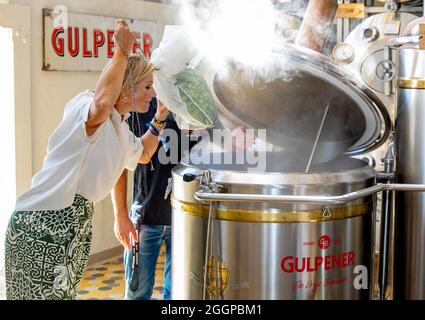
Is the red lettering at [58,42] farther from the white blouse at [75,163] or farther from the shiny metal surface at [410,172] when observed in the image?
the shiny metal surface at [410,172]

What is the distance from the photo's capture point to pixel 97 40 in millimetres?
4988

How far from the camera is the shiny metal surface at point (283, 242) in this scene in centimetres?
234

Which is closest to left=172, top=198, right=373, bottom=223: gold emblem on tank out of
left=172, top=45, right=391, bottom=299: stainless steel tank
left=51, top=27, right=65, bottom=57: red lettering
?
left=172, top=45, right=391, bottom=299: stainless steel tank

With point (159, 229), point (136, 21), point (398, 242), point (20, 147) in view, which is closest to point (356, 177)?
point (398, 242)

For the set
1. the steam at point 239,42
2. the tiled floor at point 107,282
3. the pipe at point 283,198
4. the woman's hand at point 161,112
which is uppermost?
the steam at point 239,42

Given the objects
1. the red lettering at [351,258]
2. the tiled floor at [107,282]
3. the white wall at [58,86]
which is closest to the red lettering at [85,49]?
the white wall at [58,86]

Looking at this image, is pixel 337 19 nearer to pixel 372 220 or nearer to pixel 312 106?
pixel 312 106

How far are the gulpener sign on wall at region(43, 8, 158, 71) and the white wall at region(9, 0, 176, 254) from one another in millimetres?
49

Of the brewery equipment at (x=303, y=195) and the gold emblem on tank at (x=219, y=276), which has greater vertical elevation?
the brewery equipment at (x=303, y=195)

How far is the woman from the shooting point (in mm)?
2496

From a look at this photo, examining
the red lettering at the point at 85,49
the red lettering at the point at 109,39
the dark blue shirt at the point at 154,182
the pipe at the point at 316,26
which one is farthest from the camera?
the red lettering at the point at 109,39

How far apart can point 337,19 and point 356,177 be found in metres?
2.79
